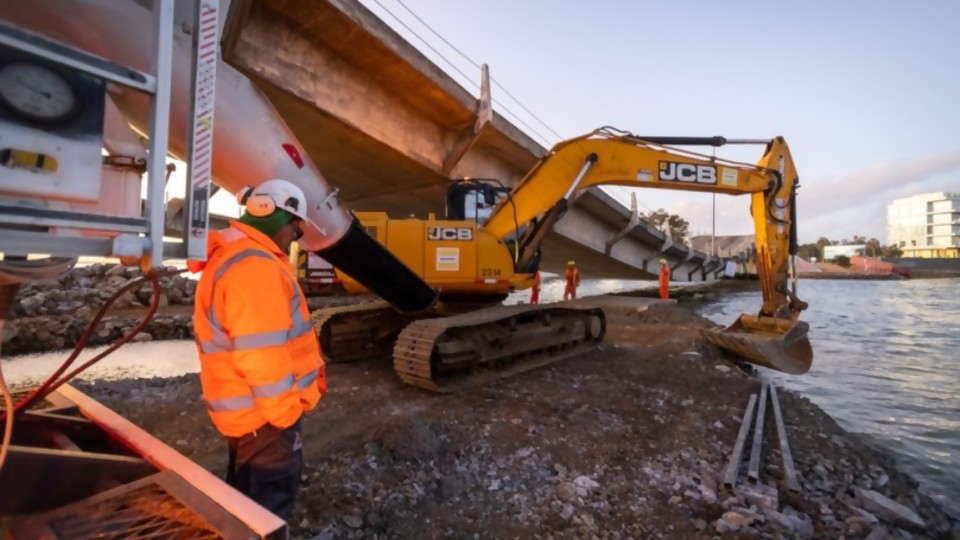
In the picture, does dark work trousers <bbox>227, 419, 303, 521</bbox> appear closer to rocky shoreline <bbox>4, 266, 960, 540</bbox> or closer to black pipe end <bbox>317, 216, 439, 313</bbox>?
rocky shoreline <bbox>4, 266, 960, 540</bbox>

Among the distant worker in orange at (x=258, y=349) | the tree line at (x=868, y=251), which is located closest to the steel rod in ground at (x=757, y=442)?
the distant worker in orange at (x=258, y=349)

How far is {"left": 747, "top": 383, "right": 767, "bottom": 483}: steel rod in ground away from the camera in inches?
166

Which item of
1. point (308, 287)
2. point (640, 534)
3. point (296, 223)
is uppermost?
point (296, 223)

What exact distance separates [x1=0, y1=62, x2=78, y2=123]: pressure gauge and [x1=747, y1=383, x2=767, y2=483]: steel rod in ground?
4.77 meters

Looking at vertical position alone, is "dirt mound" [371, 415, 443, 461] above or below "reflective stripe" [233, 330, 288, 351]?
below

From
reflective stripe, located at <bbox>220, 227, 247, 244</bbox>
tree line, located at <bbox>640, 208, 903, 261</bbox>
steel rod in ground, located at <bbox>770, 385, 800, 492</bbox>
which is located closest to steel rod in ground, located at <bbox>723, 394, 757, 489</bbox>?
steel rod in ground, located at <bbox>770, 385, 800, 492</bbox>

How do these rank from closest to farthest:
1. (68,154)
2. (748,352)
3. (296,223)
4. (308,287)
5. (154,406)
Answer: (68,154) → (296,223) → (154,406) → (308,287) → (748,352)

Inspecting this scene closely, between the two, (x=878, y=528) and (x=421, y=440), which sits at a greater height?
(x=421, y=440)

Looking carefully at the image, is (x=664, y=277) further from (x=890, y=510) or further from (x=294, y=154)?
(x=294, y=154)

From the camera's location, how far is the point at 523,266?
7711 millimetres

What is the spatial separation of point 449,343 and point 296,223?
3639 millimetres

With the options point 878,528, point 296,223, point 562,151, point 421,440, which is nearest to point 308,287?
point 421,440

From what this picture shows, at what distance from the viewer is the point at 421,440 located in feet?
14.5

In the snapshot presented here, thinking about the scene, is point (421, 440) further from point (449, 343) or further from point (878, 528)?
point (878, 528)
